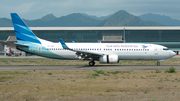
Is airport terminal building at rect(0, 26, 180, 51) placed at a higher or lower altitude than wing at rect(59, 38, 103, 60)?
higher

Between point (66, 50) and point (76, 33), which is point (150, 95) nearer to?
point (66, 50)

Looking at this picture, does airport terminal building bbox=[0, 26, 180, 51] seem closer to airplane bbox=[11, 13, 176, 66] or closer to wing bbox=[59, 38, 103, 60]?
airplane bbox=[11, 13, 176, 66]

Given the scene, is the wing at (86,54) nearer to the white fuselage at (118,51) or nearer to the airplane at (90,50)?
the airplane at (90,50)

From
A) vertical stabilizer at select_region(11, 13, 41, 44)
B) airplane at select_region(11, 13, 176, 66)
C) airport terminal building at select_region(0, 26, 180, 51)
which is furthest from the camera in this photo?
airport terminal building at select_region(0, 26, 180, 51)

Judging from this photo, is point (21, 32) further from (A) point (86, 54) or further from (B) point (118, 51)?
(B) point (118, 51)

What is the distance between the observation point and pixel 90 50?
38.8 metres

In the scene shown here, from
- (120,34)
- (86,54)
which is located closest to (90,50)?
(86,54)

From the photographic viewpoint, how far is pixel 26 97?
Result: 553 inches

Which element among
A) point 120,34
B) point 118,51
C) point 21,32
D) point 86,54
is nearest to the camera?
point 86,54

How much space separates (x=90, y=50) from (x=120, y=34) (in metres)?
62.2

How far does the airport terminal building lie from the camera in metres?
99.2

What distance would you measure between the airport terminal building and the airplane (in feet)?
193

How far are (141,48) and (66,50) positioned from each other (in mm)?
12640

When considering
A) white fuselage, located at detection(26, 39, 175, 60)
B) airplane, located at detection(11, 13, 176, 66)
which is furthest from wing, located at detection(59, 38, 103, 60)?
white fuselage, located at detection(26, 39, 175, 60)
